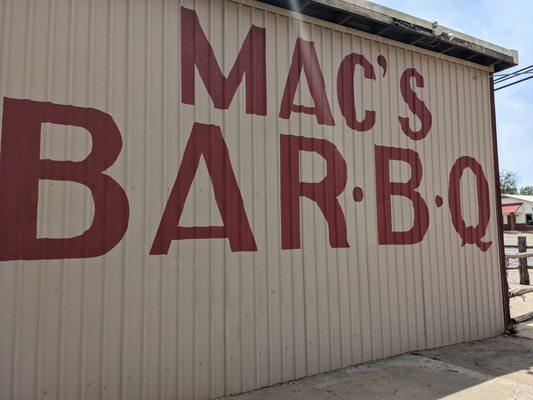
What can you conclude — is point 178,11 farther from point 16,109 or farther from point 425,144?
point 425,144

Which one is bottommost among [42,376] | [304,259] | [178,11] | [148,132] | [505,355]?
[505,355]

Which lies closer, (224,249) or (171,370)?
(171,370)

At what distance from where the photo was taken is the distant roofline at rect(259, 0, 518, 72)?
17.3 ft

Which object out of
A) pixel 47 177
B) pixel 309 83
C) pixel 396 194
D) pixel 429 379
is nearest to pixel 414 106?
pixel 396 194

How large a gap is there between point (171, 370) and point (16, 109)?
2.79m

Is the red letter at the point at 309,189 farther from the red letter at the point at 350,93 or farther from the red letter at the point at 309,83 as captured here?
the red letter at the point at 350,93

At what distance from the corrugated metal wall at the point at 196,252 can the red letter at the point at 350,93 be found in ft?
0.35

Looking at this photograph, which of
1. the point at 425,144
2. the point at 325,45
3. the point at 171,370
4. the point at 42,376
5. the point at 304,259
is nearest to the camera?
the point at 42,376

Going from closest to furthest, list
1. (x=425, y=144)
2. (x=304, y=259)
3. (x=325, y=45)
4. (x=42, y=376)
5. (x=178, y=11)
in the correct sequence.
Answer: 1. (x=42, y=376)
2. (x=178, y=11)
3. (x=304, y=259)
4. (x=325, y=45)
5. (x=425, y=144)

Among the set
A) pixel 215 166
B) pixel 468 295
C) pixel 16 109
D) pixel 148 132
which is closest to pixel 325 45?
pixel 215 166

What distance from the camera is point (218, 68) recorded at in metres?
4.66

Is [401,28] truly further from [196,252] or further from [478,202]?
[196,252]

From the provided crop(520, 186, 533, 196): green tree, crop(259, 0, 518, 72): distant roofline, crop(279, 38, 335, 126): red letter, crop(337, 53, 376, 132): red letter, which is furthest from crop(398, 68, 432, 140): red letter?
crop(520, 186, 533, 196): green tree

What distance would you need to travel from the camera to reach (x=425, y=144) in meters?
6.17
